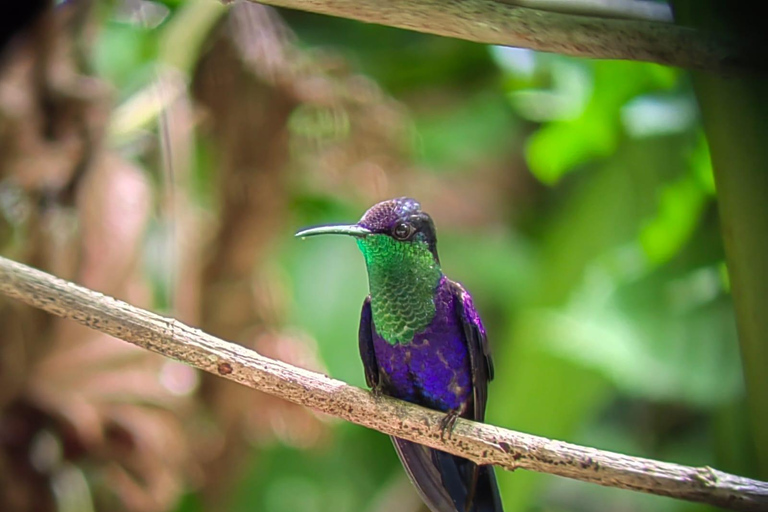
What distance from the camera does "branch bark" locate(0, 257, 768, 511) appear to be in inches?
25.8

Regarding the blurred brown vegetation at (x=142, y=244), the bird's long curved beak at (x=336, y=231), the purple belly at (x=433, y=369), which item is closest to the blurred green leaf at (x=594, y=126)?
the blurred brown vegetation at (x=142, y=244)

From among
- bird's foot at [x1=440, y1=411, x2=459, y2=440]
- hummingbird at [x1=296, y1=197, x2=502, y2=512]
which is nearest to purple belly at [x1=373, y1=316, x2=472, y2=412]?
hummingbird at [x1=296, y1=197, x2=502, y2=512]

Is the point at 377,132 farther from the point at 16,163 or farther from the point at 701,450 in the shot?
the point at 701,450

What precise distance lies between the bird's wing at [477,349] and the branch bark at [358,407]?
0.11m

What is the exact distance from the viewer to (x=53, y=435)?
1.61 m

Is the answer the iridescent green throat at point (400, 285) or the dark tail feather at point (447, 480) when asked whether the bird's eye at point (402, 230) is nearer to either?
the iridescent green throat at point (400, 285)

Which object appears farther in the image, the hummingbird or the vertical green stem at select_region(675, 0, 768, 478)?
the hummingbird

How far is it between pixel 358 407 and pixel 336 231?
0.19 m

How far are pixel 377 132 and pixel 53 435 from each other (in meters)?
0.98

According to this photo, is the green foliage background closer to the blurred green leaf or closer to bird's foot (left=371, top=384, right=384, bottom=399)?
the blurred green leaf

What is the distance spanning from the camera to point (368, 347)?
1013 millimetres

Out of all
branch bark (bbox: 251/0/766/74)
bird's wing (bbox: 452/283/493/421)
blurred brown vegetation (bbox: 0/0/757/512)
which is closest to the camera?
branch bark (bbox: 251/0/766/74)

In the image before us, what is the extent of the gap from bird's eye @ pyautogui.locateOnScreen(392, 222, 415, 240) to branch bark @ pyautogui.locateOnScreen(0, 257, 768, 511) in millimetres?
181

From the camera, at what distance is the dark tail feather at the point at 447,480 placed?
845mm
